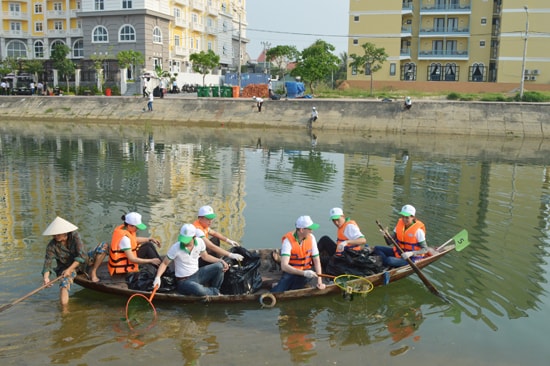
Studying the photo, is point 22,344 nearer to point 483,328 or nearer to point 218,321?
point 218,321

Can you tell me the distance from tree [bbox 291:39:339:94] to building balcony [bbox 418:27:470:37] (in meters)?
17.1

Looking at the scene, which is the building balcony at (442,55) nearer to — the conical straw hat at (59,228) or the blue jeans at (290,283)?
the blue jeans at (290,283)

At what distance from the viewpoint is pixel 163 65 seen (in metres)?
68.2

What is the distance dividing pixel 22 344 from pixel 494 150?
31.6m

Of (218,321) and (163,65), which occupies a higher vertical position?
(163,65)

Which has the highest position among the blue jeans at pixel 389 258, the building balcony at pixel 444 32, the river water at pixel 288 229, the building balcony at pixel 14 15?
the building balcony at pixel 14 15

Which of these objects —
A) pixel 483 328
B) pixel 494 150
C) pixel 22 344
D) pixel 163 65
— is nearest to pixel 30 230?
pixel 22 344

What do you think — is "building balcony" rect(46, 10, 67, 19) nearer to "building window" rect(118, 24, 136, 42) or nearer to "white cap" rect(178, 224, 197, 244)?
"building window" rect(118, 24, 136, 42)

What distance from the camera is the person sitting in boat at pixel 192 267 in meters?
10.3

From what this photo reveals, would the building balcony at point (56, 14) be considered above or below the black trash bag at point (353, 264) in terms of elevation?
above

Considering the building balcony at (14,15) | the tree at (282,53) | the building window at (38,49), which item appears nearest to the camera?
the building balcony at (14,15)

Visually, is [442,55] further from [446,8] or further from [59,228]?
[59,228]

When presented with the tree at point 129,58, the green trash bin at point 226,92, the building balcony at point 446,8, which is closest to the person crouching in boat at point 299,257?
Result: the green trash bin at point 226,92

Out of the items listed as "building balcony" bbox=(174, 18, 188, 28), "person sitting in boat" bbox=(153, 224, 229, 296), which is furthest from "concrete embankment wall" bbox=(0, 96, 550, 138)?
"person sitting in boat" bbox=(153, 224, 229, 296)
